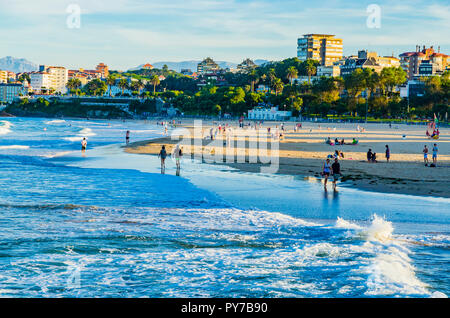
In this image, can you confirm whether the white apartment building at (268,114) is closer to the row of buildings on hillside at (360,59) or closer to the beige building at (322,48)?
the row of buildings on hillside at (360,59)

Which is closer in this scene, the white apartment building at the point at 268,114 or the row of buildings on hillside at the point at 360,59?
the white apartment building at the point at 268,114

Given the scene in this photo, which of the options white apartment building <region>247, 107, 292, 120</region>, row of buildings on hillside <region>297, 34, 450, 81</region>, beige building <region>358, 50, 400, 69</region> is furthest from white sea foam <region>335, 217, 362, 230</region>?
beige building <region>358, 50, 400, 69</region>

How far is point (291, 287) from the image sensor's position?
8.23 m

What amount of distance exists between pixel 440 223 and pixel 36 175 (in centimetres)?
1722

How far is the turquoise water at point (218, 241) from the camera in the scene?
8.27 meters

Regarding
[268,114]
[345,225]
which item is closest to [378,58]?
[268,114]

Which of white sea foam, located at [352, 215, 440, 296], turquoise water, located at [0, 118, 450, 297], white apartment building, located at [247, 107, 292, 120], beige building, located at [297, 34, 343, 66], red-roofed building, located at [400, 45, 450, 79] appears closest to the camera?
white sea foam, located at [352, 215, 440, 296]

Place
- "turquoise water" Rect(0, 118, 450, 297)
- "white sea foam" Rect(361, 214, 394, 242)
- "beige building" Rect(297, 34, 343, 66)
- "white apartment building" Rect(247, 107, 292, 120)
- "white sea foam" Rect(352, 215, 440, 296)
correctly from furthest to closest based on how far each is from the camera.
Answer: "beige building" Rect(297, 34, 343, 66) < "white apartment building" Rect(247, 107, 292, 120) < "white sea foam" Rect(361, 214, 394, 242) < "turquoise water" Rect(0, 118, 450, 297) < "white sea foam" Rect(352, 215, 440, 296)

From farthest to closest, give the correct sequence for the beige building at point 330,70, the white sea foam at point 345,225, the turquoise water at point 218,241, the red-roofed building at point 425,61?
the beige building at point 330,70 < the red-roofed building at point 425,61 < the white sea foam at point 345,225 < the turquoise water at point 218,241

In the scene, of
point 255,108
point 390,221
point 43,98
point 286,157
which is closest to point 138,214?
point 390,221

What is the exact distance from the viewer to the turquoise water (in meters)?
8.27

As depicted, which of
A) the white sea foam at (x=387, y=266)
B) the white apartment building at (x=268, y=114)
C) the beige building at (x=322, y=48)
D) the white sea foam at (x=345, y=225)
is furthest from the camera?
the beige building at (x=322, y=48)

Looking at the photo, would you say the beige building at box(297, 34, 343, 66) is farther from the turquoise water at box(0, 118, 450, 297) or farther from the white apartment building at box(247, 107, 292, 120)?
the turquoise water at box(0, 118, 450, 297)

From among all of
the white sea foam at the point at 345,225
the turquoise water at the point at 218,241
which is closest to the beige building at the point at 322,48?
the turquoise water at the point at 218,241
